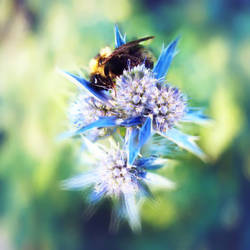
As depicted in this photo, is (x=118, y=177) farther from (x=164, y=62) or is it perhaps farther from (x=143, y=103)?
(x=164, y=62)

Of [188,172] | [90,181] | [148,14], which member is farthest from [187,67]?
[90,181]

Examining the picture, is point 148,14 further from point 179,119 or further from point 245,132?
point 179,119

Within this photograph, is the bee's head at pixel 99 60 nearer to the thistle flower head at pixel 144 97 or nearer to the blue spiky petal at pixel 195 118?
the thistle flower head at pixel 144 97

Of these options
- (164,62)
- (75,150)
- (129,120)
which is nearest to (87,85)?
(129,120)

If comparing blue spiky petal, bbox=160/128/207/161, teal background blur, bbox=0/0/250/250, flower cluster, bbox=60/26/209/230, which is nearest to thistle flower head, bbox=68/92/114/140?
flower cluster, bbox=60/26/209/230

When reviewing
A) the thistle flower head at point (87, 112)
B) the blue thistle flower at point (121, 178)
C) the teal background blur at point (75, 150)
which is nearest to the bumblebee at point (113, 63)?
the thistle flower head at point (87, 112)

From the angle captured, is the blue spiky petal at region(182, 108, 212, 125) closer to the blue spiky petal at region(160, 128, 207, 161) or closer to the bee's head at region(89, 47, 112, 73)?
the blue spiky petal at region(160, 128, 207, 161)
